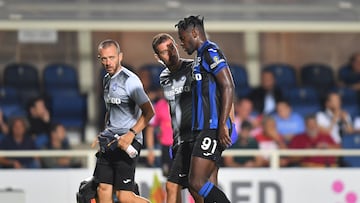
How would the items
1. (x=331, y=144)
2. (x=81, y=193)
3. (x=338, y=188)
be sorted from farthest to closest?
1. (x=331, y=144)
2. (x=338, y=188)
3. (x=81, y=193)

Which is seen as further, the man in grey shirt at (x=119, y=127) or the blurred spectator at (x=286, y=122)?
the blurred spectator at (x=286, y=122)

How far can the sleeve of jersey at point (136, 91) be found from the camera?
1085cm

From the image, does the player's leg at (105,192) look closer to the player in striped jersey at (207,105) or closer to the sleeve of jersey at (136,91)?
A: the sleeve of jersey at (136,91)

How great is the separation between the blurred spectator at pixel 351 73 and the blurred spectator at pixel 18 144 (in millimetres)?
5163

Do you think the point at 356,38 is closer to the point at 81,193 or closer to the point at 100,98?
the point at 100,98

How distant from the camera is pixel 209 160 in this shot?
10367 mm

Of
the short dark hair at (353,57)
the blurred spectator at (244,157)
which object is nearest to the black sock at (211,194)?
the blurred spectator at (244,157)

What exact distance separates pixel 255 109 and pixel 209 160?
7.16 m

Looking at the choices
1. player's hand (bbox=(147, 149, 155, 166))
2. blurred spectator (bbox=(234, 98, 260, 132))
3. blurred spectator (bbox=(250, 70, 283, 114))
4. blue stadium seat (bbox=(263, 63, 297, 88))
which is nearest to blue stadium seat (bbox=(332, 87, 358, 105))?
blue stadium seat (bbox=(263, 63, 297, 88))

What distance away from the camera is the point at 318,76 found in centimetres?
1848

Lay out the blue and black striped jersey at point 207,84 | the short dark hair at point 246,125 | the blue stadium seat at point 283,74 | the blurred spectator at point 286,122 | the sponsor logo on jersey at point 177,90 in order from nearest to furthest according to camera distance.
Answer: the blue and black striped jersey at point 207,84 < the sponsor logo on jersey at point 177,90 < the short dark hair at point 246,125 < the blurred spectator at point 286,122 < the blue stadium seat at point 283,74

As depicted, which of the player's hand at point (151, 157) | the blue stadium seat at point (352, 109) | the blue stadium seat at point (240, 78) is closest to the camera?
the player's hand at point (151, 157)

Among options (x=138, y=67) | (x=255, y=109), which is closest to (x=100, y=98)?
(x=138, y=67)

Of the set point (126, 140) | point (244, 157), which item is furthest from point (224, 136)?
point (244, 157)
